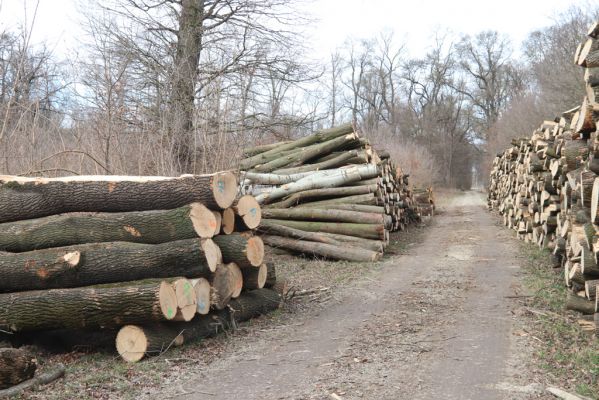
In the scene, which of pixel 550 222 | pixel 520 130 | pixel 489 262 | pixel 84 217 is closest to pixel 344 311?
pixel 84 217

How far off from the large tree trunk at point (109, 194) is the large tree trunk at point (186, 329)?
129cm

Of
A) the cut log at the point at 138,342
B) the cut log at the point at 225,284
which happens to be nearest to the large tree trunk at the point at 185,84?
the cut log at the point at 225,284

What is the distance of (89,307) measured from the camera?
5629 millimetres

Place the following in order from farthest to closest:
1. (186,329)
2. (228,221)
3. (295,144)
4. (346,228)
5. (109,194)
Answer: (295,144)
(346,228)
(228,221)
(109,194)
(186,329)

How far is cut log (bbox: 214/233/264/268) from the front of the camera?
21.7 ft

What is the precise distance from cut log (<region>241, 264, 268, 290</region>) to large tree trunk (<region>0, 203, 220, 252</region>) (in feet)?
3.15

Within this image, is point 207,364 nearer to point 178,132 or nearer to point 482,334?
point 482,334

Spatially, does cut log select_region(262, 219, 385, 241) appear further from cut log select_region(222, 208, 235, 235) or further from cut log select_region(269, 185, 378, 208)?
cut log select_region(222, 208, 235, 235)

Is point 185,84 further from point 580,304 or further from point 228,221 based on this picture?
point 580,304

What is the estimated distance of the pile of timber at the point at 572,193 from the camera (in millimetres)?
6590

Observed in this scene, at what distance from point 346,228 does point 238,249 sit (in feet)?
19.4

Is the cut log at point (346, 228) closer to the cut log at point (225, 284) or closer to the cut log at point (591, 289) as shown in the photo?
the cut log at point (225, 284)

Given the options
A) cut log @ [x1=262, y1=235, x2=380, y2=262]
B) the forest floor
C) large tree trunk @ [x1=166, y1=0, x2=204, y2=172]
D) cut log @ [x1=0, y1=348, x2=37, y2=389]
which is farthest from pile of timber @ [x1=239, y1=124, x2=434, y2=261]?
cut log @ [x1=0, y1=348, x2=37, y2=389]

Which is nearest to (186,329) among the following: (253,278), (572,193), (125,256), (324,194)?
(125,256)
